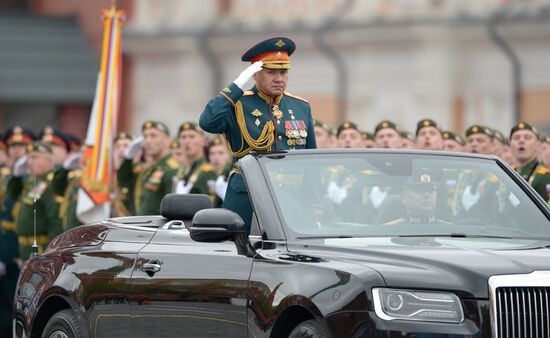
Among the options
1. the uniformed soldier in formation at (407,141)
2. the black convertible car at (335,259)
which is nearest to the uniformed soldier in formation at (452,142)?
the uniformed soldier in formation at (407,141)

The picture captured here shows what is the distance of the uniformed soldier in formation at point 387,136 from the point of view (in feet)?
57.8

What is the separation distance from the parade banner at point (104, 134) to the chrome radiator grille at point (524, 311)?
1013 cm

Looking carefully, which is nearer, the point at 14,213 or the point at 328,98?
the point at 14,213

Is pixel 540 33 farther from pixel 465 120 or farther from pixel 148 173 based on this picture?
pixel 148 173

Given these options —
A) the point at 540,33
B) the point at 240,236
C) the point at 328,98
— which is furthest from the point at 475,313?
the point at 328,98

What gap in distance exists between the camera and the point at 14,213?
65.6ft

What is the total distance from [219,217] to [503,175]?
5.27 ft

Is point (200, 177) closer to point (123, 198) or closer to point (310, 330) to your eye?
point (123, 198)

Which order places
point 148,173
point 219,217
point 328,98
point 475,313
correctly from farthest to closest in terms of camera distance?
1. point 328,98
2. point 148,173
3. point 219,217
4. point 475,313

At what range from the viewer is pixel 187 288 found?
936 centimetres

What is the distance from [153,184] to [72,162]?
105 cm

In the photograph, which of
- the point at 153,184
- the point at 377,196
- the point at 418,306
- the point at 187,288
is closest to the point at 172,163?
the point at 153,184

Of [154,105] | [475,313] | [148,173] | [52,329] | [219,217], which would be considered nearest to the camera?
[475,313]

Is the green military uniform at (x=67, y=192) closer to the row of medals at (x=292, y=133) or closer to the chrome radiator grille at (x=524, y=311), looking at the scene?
the row of medals at (x=292, y=133)
